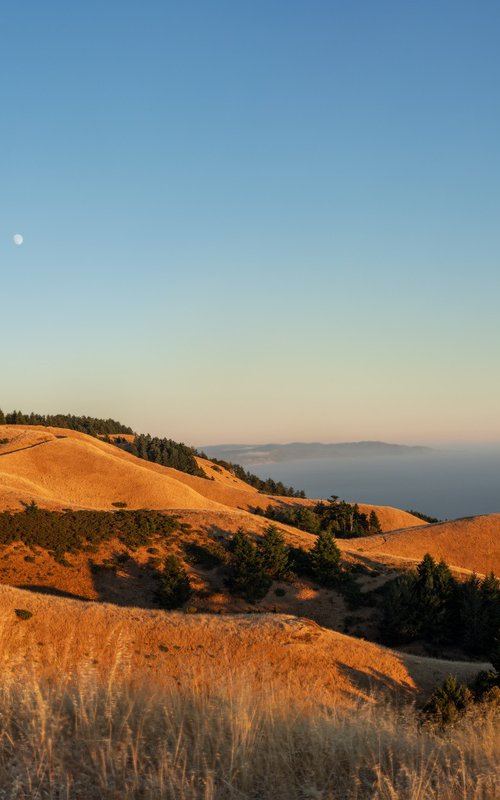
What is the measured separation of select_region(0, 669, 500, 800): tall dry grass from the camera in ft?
17.9

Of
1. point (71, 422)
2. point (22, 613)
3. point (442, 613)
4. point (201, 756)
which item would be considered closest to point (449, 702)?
point (201, 756)

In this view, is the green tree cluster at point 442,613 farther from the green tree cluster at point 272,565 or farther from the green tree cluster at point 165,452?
the green tree cluster at point 165,452

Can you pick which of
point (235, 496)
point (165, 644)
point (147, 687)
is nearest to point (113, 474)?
point (235, 496)

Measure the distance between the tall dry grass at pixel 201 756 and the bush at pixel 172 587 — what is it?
27.5 metres

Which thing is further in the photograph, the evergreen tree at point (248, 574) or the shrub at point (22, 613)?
the evergreen tree at point (248, 574)

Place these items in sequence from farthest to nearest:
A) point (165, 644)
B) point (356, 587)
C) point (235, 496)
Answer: point (235, 496), point (356, 587), point (165, 644)

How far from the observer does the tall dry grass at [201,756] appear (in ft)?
17.9

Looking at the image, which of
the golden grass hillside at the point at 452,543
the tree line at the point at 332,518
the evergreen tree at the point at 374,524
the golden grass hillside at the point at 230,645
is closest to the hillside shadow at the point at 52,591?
the golden grass hillside at the point at 230,645

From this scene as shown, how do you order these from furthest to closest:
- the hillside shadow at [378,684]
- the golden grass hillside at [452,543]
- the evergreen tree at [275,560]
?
1. the golden grass hillside at [452,543]
2. the evergreen tree at [275,560]
3. the hillside shadow at [378,684]

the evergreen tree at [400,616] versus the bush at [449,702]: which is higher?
the bush at [449,702]

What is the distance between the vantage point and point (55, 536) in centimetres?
4028

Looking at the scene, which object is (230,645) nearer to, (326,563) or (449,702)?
(449,702)

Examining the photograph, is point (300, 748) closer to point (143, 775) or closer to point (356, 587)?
point (143, 775)

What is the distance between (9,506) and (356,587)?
30.5 m
